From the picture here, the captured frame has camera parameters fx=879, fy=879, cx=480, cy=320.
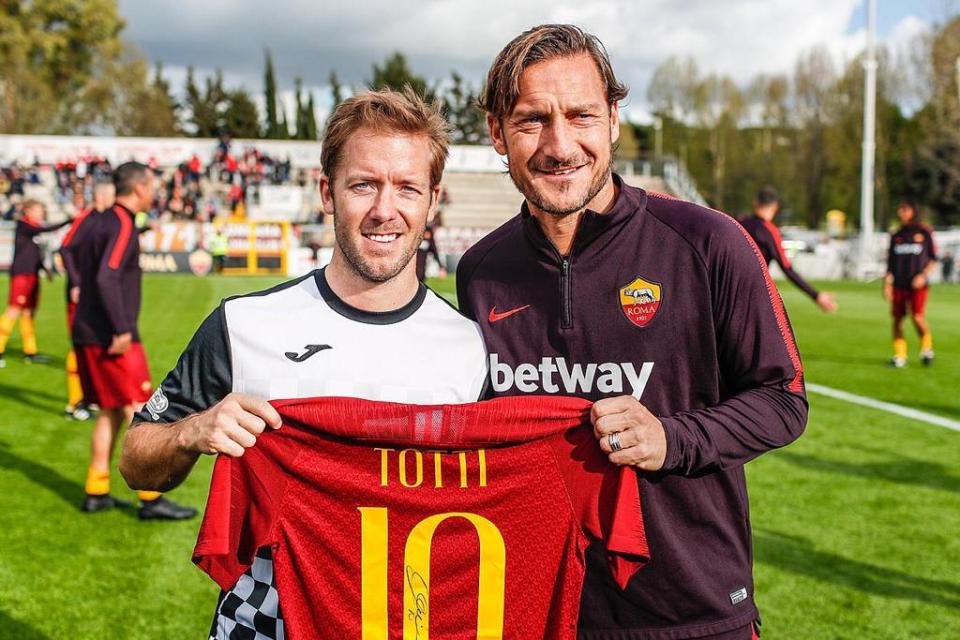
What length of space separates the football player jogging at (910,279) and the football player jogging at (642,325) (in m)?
11.2

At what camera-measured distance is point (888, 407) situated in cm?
961

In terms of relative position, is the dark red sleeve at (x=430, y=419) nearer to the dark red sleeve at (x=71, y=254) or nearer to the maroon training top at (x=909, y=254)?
the dark red sleeve at (x=71, y=254)

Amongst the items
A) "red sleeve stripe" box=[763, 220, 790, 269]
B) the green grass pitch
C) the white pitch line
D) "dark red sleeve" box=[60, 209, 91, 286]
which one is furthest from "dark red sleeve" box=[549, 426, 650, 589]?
"red sleeve stripe" box=[763, 220, 790, 269]

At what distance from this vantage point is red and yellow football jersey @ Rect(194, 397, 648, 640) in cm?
205

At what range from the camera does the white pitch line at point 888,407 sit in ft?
28.9

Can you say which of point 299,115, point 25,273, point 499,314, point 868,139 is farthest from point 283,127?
point 499,314

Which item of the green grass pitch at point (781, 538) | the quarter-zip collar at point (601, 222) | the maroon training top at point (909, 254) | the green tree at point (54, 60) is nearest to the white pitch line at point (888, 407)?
the green grass pitch at point (781, 538)

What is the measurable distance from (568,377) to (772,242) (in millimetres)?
8615

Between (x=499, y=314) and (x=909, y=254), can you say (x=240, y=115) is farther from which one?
(x=499, y=314)

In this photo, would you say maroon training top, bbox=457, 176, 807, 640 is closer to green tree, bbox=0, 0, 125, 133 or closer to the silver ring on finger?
the silver ring on finger

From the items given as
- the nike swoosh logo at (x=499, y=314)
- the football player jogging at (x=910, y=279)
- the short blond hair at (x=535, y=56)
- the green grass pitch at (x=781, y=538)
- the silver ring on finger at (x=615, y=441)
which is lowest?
the green grass pitch at (x=781, y=538)

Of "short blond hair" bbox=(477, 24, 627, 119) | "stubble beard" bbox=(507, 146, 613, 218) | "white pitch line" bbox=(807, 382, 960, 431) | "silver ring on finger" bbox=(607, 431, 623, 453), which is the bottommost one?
"white pitch line" bbox=(807, 382, 960, 431)

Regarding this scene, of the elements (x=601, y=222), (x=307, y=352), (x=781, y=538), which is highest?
(x=601, y=222)

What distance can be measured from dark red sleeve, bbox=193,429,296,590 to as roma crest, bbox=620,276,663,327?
0.95m
